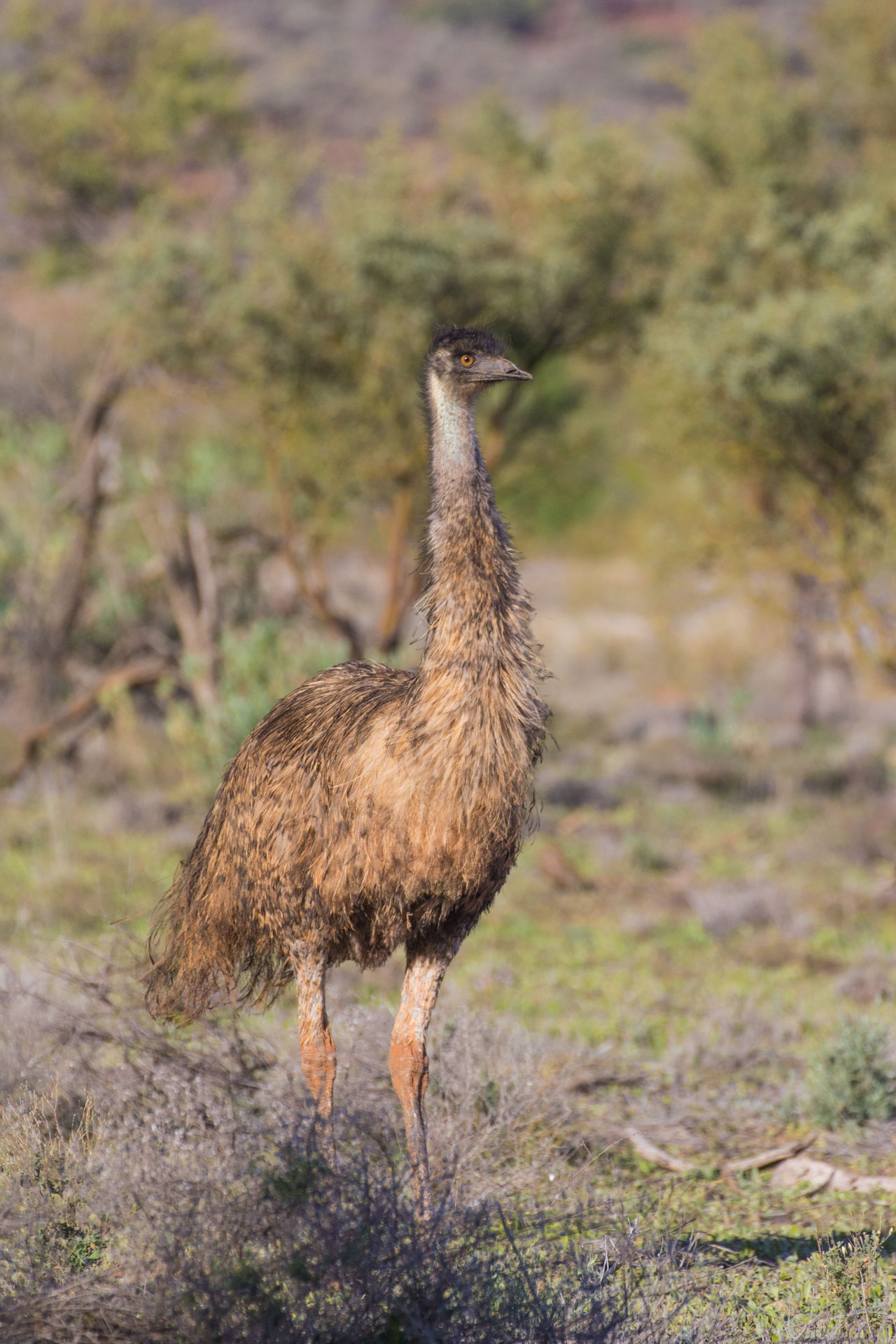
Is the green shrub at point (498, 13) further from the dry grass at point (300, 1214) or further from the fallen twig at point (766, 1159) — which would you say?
the dry grass at point (300, 1214)

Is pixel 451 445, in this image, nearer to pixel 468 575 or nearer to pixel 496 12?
pixel 468 575

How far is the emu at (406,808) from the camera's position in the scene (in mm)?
3855

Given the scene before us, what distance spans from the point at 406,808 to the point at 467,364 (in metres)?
1.34

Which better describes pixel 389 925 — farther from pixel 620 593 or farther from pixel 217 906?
pixel 620 593

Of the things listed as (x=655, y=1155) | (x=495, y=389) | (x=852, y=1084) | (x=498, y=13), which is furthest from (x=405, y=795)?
(x=498, y=13)

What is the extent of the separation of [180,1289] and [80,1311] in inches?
13.6

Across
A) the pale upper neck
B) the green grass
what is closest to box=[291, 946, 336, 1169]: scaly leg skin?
the green grass

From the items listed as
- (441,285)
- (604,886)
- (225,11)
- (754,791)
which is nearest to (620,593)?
(754,791)

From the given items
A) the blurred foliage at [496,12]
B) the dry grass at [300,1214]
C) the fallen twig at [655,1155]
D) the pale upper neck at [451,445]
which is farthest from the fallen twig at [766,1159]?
the blurred foliage at [496,12]

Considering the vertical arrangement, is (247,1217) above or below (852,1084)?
above

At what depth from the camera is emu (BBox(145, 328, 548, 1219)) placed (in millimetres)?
3855

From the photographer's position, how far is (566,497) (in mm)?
19438

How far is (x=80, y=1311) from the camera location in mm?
3461

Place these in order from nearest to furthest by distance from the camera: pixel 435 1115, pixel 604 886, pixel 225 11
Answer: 1. pixel 435 1115
2. pixel 604 886
3. pixel 225 11
